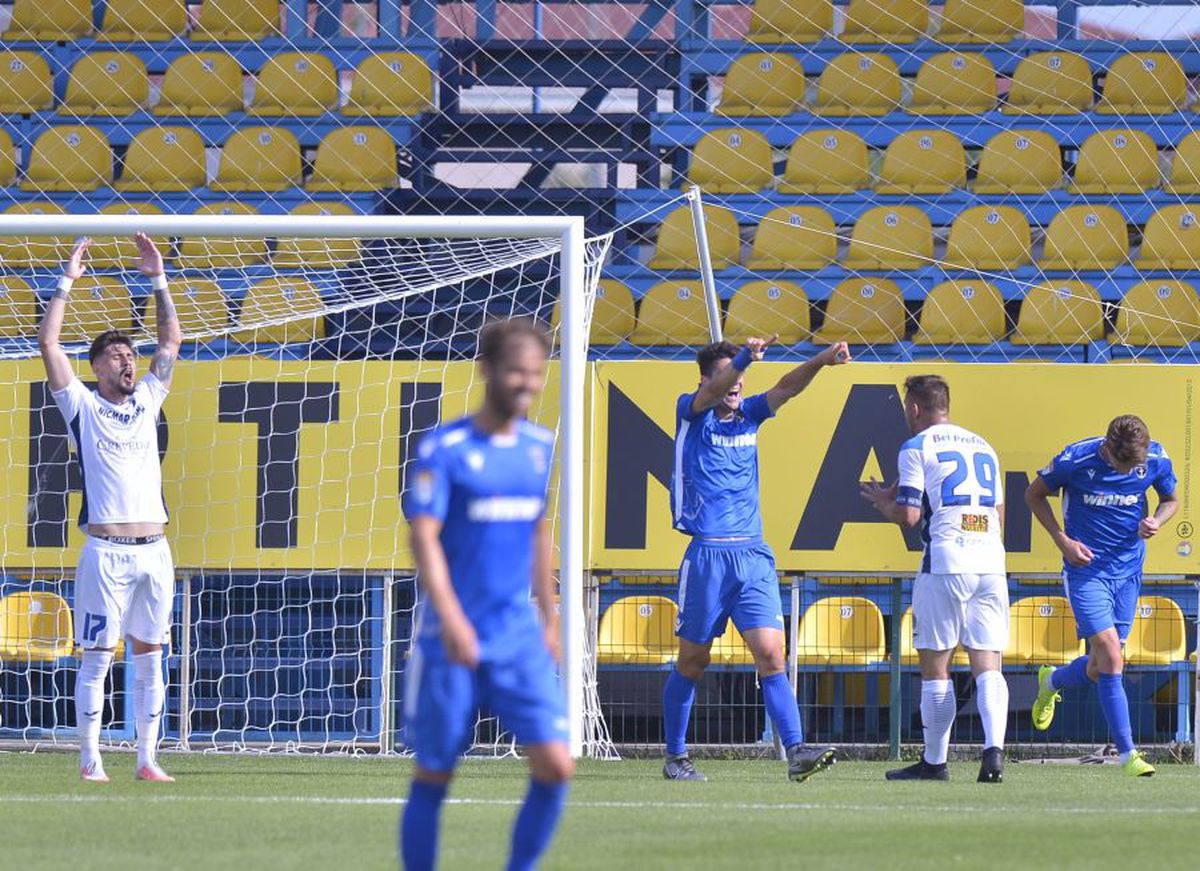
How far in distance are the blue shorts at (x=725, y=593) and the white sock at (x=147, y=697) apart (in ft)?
7.85

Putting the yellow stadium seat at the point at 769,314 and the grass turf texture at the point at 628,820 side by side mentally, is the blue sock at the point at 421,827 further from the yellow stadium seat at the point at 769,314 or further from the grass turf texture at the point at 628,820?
the yellow stadium seat at the point at 769,314

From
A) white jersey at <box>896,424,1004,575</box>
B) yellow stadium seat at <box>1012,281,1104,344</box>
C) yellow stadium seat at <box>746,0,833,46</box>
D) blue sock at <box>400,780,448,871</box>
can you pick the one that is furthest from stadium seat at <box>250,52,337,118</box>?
blue sock at <box>400,780,448,871</box>

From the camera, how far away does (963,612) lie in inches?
343

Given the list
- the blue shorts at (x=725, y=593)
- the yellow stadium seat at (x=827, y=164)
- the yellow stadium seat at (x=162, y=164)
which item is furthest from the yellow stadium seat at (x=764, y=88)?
the blue shorts at (x=725, y=593)

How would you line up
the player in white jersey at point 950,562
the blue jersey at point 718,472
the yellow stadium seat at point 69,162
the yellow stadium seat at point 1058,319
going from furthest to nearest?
1. the yellow stadium seat at point 69,162
2. the yellow stadium seat at point 1058,319
3. the blue jersey at point 718,472
4. the player in white jersey at point 950,562

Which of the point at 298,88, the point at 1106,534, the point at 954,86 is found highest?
the point at 954,86

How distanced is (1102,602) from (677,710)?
7.37 feet

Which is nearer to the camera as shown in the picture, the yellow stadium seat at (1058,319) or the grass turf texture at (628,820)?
the grass turf texture at (628,820)

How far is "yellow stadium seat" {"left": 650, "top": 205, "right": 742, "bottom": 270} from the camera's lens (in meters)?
14.5

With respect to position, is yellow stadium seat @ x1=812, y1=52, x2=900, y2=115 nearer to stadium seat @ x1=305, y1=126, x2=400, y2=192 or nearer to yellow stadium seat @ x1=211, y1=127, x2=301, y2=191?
stadium seat @ x1=305, y1=126, x2=400, y2=192

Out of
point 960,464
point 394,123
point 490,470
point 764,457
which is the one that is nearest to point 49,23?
point 394,123

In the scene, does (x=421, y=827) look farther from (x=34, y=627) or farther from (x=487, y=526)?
(x=34, y=627)

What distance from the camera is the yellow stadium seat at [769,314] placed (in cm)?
1392

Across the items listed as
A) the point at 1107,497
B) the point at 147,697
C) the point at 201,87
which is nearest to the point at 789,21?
the point at 201,87
